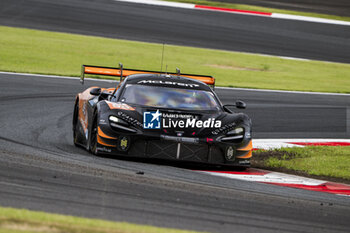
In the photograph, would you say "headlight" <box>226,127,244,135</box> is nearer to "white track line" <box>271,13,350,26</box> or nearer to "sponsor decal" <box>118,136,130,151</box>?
"sponsor decal" <box>118,136,130,151</box>

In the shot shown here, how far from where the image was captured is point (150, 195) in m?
5.49

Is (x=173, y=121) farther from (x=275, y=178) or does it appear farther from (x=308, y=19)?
(x=308, y=19)

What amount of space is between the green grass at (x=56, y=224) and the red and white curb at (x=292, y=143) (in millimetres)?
5695

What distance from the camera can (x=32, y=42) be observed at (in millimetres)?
21109

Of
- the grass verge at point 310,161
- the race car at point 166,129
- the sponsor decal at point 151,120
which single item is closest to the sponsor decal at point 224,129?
the race car at point 166,129

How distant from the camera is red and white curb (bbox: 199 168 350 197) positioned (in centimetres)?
724

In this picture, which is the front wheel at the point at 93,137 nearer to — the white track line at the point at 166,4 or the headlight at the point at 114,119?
the headlight at the point at 114,119

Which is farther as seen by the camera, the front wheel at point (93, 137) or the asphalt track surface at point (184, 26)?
the asphalt track surface at point (184, 26)

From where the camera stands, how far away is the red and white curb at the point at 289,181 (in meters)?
7.24

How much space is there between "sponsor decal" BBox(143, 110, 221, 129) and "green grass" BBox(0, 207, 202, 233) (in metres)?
3.32

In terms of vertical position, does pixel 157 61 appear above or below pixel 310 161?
above

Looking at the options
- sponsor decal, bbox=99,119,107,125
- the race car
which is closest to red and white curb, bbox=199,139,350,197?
the race car

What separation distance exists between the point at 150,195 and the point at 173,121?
7.68 ft

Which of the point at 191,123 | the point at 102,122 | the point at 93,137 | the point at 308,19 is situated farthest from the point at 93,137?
the point at 308,19
